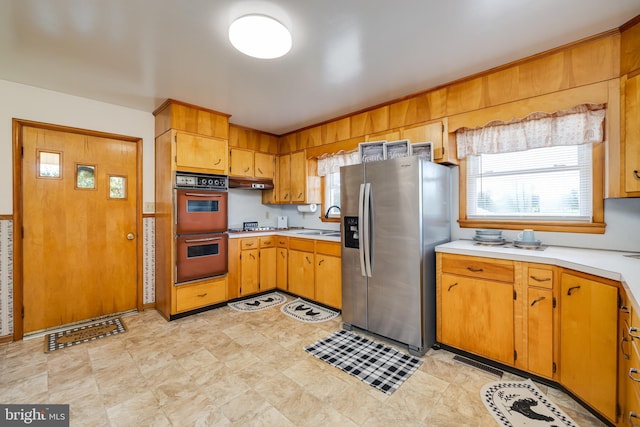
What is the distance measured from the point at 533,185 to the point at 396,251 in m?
1.36

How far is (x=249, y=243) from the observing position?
12.6 feet

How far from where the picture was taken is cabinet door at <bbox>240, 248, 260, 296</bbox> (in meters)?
3.77

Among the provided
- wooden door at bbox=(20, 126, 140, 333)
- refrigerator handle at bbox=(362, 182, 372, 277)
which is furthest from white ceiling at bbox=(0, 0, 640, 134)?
refrigerator handle at bbox=(362, 182, 372, 277)

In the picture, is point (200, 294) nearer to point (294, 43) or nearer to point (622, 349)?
point (294, 43)

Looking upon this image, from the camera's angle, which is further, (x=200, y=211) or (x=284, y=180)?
(x=284, y=180)

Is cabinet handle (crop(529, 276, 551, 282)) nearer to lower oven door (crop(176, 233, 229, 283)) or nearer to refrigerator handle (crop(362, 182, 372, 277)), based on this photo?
refrigerator handle (crop(362, 182, 372, 277))

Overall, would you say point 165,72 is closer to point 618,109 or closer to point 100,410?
point 100,410

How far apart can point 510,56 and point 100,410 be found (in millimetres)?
3905

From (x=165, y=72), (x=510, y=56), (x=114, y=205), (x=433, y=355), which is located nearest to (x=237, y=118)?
(x=165, y=72)

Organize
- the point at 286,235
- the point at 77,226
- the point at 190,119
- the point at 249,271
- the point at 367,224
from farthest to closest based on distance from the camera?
1. the point at 286,235
2. the point at 249,271
3. the point at 190,119
4. the point at 77,226
5. the point at 367,224

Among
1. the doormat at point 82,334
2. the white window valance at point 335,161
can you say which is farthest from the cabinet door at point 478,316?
the doormat at point 82,334

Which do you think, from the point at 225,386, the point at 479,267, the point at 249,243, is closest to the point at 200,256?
the point at 249,243

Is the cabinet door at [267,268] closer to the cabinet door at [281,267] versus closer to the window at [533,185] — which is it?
the cabinet door at [281,267]

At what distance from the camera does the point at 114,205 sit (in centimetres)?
329
